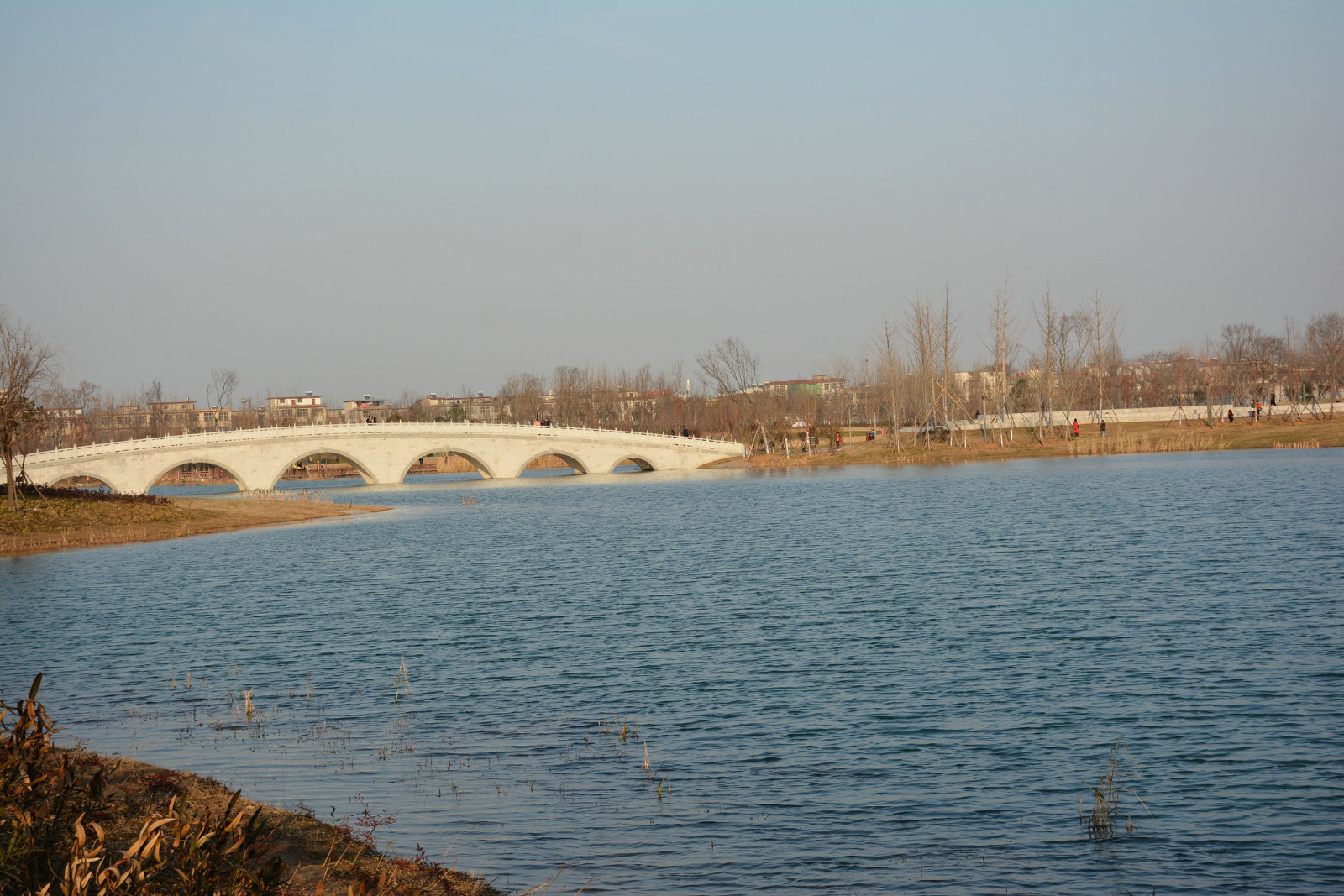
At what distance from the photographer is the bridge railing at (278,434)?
168 feet

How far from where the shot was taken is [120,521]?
3375 centimetres

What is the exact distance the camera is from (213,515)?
37.3 metres

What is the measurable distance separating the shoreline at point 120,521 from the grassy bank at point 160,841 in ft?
85.7

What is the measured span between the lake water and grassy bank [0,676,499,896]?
66cm

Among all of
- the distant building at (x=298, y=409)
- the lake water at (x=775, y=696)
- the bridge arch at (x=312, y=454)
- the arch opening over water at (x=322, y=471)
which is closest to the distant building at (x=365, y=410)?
the distant building at (x=298, y=409)

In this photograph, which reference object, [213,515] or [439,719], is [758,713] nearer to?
[439,719]

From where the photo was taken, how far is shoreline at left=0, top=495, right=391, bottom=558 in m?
30.6

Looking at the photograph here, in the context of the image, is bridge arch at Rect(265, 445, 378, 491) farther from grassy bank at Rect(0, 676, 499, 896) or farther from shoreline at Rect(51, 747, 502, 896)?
grassy bank at Rect(0, 676, 499, 896)

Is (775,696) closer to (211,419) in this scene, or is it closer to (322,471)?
(322,471)

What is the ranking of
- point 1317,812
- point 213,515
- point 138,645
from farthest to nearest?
point 213,515 → point 138,645 → point 1317,812

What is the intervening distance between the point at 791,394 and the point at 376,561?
7633 centimetres

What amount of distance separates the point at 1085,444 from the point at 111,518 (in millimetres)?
46180

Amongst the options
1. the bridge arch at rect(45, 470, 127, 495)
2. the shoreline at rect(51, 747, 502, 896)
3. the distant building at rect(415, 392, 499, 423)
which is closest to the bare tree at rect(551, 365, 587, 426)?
the distant building at rect(415, 392, 499, 423)

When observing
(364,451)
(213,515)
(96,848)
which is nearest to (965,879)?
(96,848)
